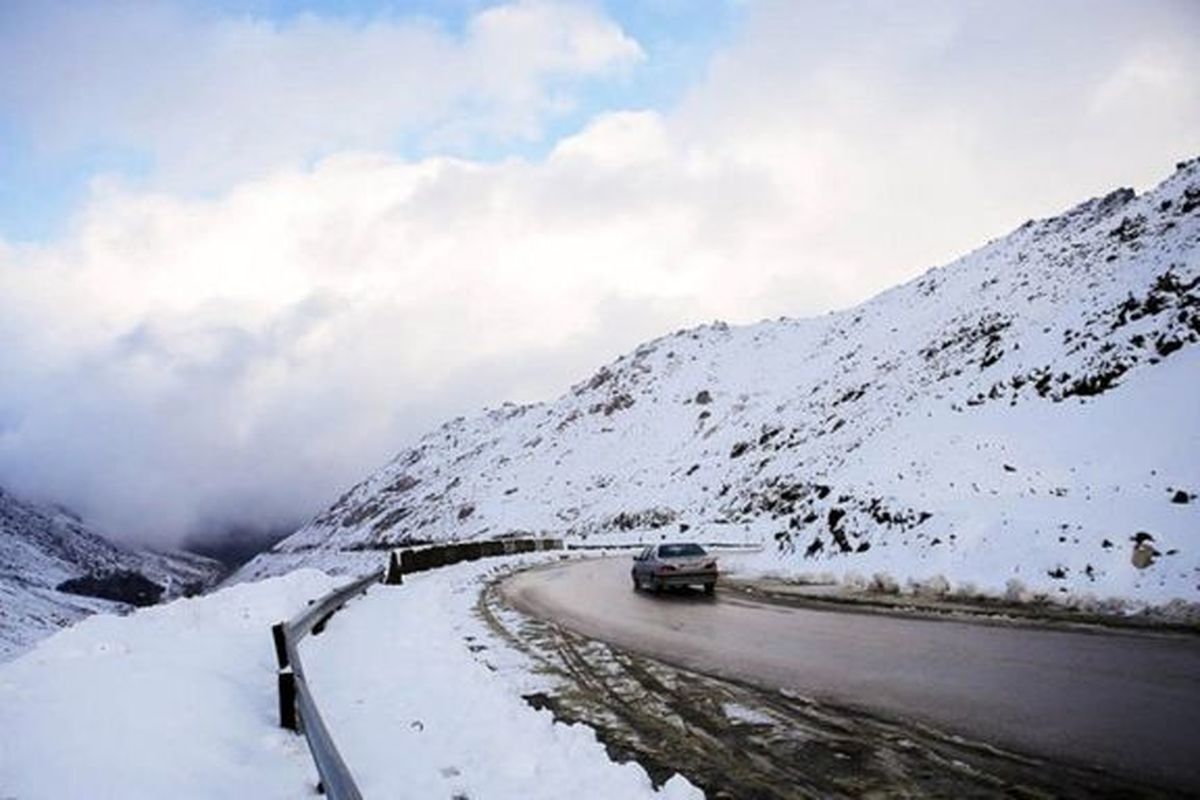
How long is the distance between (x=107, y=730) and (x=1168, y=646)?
10.4 metres

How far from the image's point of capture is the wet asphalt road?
626 cm

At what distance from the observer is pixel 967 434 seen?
106 ft

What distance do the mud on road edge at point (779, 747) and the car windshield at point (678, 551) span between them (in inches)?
470

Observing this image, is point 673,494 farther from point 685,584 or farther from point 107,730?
point 107,730

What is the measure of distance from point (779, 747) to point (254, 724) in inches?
183

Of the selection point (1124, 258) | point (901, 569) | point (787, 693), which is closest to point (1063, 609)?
point (901, 569)

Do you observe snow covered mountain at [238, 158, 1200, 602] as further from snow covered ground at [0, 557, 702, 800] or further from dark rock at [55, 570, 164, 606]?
dark rock at [55, 570, 164, 606]

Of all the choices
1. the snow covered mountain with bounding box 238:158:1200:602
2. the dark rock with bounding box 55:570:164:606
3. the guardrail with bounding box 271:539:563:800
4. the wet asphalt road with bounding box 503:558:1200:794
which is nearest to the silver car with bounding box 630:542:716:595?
the snow covered mountain with bounding box 238:158:1200:602

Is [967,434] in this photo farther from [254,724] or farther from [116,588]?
[116,588]

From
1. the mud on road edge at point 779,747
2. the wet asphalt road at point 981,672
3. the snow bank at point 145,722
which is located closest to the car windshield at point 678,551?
the wet asphalt road at point 981,672

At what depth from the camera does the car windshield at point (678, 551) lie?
22062mm

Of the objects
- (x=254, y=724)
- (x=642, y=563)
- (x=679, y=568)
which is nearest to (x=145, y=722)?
(x=254, y=724)

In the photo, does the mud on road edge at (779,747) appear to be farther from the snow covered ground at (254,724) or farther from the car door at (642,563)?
the car door at (642,563)

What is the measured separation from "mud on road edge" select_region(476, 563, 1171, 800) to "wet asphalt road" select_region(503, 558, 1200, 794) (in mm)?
352
